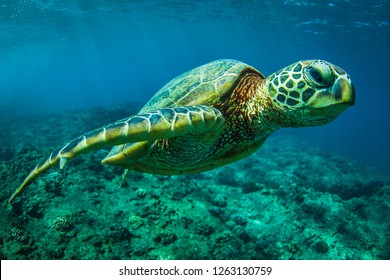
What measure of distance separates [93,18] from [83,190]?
2400cm

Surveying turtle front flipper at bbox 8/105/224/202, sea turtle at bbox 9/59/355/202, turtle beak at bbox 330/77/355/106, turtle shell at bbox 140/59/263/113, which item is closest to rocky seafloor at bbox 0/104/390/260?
sea turtle at bbox 9/59/355/202

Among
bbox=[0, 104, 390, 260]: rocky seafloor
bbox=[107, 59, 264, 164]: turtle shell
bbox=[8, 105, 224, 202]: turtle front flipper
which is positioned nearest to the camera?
bbox=[8, 105, 224, 202]: turtle front flipper

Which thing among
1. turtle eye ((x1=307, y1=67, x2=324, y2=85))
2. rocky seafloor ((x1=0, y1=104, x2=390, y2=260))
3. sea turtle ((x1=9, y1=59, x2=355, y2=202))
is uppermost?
turtle eye ((x1=307, y1=67, x2=324, y2=85))

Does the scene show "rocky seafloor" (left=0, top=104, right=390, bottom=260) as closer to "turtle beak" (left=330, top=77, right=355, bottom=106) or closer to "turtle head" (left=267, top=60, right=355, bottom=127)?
"turtle head" (left=267, top=60, right=355, bottom=127)

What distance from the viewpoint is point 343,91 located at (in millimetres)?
2102

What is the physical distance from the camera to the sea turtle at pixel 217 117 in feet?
6.88

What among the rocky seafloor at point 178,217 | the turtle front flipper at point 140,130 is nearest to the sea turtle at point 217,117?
the turtle front flipper at point 140,130

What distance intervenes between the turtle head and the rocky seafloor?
277cm

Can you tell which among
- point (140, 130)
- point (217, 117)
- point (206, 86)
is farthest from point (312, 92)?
point (140, 130)

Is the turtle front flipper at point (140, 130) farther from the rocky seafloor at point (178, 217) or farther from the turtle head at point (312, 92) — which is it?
the rocky seafloor at point (178, 217)

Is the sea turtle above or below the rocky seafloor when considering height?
above

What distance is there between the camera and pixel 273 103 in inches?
99.7

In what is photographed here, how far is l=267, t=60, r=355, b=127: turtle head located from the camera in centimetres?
213

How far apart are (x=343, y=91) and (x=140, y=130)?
163 cm
